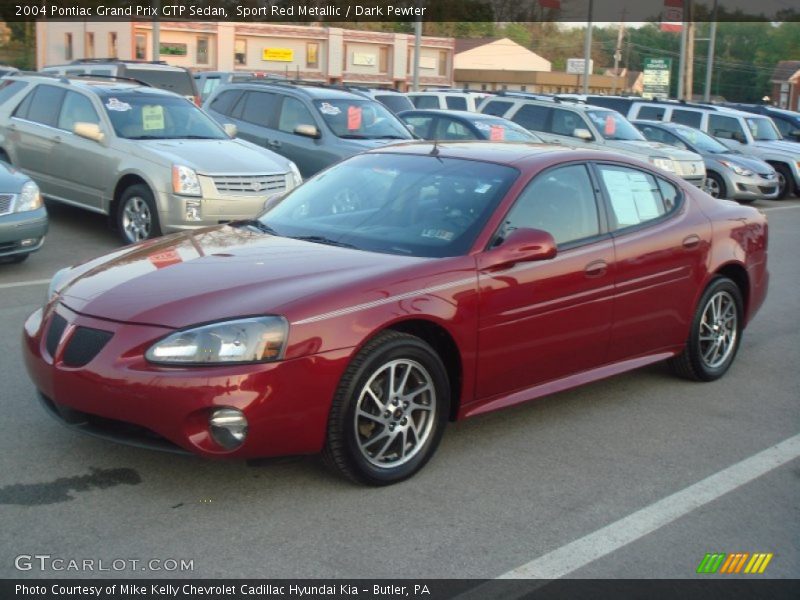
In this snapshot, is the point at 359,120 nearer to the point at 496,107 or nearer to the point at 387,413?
the point at 496,107

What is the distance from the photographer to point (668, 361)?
6859 mm

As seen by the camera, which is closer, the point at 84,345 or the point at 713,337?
the point at 84,345

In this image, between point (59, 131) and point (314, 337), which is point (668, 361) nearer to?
point (314, 337)

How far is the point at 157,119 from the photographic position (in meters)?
11.6

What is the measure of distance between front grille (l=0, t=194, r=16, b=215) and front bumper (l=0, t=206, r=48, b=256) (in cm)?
5

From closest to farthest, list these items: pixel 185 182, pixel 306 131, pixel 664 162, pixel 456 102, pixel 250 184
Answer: pixel 185 182 < pixel 250 184 < pixel 306 131 < pixel 664 162 < pixel 456 102

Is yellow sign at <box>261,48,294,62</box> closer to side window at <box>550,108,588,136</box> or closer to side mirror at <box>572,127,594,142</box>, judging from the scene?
side window at <box>550,108,588,136</box>

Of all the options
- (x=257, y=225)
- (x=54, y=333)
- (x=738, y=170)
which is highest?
(x=257, y=225)

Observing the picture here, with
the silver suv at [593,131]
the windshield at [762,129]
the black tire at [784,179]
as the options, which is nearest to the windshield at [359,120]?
the silver suv at [593,131]

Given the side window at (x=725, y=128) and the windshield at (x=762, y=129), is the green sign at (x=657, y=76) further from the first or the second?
the side window at (x=725, y=128)

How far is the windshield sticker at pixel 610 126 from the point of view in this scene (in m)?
18.8

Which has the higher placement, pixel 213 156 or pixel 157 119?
pixel 157 119

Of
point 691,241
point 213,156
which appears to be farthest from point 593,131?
point 691,241

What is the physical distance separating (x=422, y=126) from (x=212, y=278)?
1351 cm
